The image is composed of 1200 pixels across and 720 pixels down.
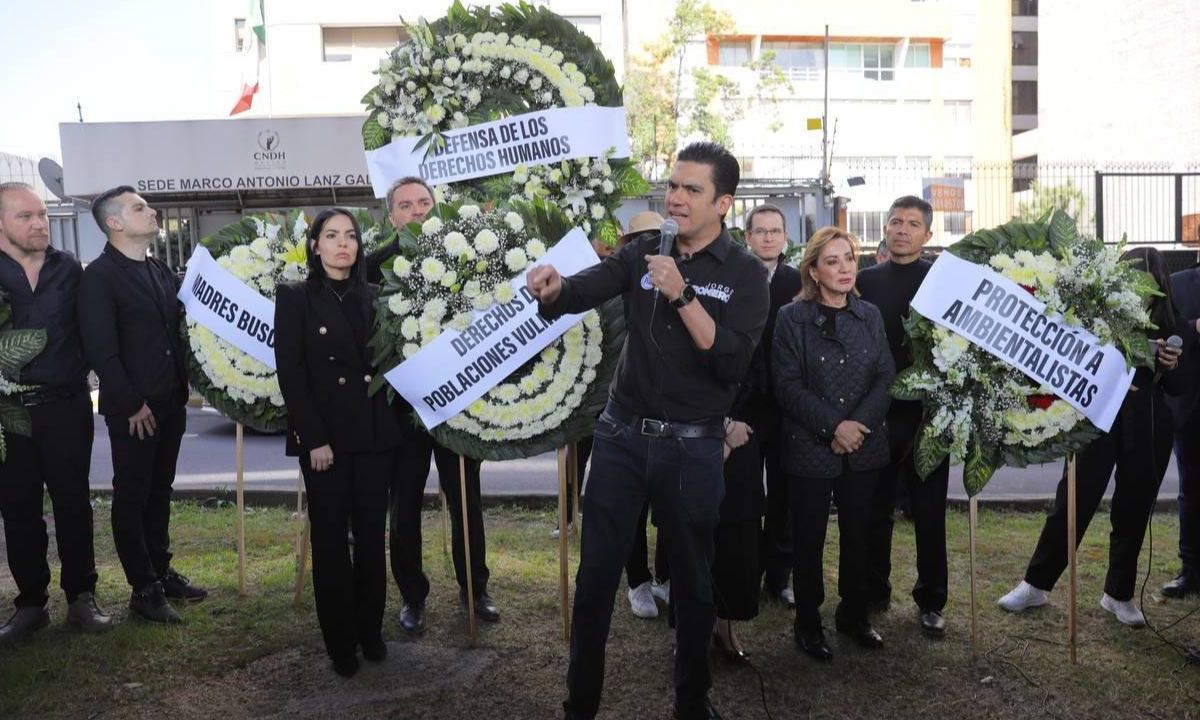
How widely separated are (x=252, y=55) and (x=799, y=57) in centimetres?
2321

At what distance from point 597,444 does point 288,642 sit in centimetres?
219

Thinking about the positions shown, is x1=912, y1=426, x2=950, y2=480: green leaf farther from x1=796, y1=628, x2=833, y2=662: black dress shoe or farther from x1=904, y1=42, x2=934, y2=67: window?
x1=904, y1=42, x2=934, y2=67: window

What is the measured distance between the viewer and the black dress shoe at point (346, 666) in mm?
5020

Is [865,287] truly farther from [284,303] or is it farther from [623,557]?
[284,303]

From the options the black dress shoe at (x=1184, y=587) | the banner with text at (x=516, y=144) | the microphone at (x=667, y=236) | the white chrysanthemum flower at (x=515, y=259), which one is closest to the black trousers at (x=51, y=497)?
the banner with text at (x=516, y=144)

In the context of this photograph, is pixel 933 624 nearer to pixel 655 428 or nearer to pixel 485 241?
pixel 655 428

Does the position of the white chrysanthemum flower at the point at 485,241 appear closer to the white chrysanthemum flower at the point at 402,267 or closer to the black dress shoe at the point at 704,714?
the white chrysanthemum flower at the point at 402,267

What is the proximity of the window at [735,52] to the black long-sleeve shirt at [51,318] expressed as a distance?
43770 mm

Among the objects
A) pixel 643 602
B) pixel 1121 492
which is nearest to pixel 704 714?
pixel 643 602

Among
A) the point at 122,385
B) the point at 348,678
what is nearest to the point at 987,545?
the point at 348,678

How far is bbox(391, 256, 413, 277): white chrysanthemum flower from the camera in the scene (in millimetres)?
5055

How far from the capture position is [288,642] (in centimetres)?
549

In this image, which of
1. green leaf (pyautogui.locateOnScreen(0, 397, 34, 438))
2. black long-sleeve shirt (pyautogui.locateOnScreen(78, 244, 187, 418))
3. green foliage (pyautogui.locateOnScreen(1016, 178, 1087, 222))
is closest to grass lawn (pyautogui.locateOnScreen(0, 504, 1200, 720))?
green leaf (pyautogui.locateOnScreen(0, 397, 34, 438))

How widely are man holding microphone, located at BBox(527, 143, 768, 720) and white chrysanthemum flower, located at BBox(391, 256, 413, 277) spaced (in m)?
1.07
